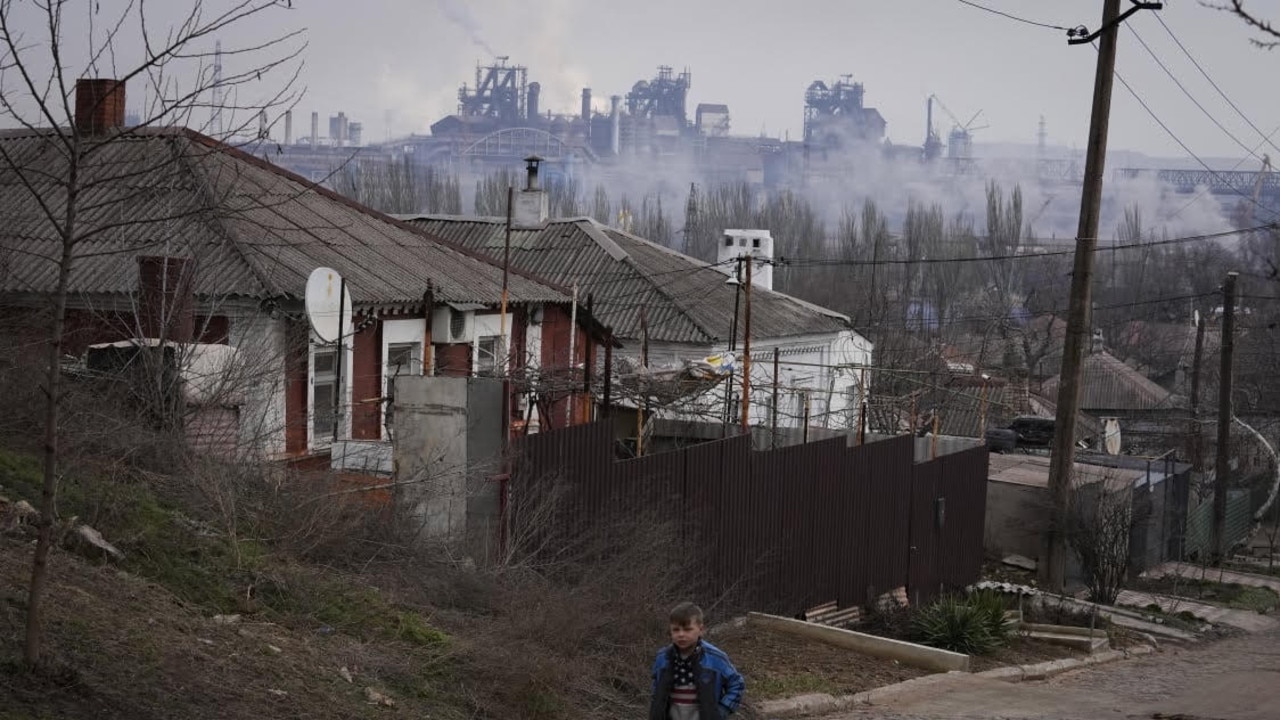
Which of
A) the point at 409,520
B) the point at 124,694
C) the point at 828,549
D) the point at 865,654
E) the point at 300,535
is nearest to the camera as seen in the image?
the point at 124,694

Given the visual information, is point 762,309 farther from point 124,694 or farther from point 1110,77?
point 124,694

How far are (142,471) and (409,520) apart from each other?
7.08ft

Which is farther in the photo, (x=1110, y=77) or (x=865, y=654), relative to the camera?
(x=1110, y=77)

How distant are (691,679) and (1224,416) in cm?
2628

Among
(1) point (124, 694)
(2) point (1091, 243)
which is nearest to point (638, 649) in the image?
(1) point (124, 694)

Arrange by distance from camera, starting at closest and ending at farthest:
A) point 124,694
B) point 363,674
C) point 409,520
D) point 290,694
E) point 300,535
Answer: point 124,694 → point 290,694 → point 363,674 → point 300,535 → point 409,520

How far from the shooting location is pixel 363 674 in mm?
8891

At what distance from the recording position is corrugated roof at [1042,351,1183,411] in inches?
2307

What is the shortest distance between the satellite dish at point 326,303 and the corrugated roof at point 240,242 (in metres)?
0.67

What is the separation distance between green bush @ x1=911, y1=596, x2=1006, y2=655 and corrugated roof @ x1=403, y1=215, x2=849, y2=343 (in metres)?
17.0

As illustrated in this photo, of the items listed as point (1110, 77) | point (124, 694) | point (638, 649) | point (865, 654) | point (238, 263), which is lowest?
point (865, 654)

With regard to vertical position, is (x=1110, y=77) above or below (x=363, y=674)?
above

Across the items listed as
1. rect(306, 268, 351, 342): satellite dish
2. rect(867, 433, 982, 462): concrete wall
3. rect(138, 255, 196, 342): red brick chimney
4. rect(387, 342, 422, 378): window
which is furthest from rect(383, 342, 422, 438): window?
rect(867, 433, 982, 462): concrete wall

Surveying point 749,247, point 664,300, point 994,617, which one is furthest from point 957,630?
point 749,247
